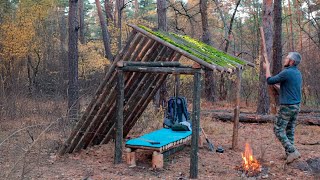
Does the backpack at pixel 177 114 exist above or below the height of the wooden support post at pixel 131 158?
above

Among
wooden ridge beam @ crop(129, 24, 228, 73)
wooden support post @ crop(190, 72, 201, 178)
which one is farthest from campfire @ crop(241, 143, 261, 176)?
wooden ridge beam @ crop(129, 24, 228, 73)

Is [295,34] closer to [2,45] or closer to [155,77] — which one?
[2,45]

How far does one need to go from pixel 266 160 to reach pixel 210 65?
9.20 ft

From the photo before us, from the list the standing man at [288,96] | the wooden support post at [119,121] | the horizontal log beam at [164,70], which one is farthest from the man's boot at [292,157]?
the wooden support post at [119,121]

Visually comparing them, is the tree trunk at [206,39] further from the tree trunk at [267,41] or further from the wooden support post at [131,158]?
the wooden support post at [131,158]

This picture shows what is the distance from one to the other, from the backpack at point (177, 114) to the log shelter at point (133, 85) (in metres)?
0.56

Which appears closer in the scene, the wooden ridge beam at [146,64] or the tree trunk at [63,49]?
the wooden ridge beam at [146,64]

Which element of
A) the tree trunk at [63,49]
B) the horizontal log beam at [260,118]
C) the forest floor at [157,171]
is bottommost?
the forest floor at [157,171]

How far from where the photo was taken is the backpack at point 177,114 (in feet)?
27.7

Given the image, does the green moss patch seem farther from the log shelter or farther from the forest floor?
the forest floor

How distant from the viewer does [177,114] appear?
28.1 feet

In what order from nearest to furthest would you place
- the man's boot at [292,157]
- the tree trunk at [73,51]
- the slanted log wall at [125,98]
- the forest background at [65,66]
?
the man's boot at [292,157]
the slanted log wall at [125,98]
the tree trunk at [73,51]
the forest background at [65,66]

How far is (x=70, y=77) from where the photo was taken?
11.3m

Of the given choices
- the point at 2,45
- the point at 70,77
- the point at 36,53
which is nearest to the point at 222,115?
the point at 70,77
